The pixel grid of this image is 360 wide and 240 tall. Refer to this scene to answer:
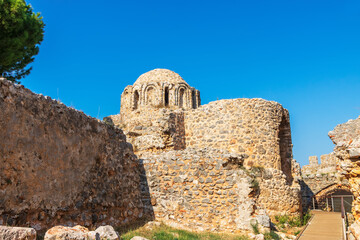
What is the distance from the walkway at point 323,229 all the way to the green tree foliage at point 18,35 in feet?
42.3

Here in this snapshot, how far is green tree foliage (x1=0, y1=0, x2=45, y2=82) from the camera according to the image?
13.3 m

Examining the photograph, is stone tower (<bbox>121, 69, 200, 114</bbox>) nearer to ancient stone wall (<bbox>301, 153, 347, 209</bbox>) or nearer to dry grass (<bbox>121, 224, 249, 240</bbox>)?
ancient stone wall (<bbox>301, 153, 347, 209</bbox>)

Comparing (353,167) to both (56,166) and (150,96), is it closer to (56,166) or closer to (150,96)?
(56,166)

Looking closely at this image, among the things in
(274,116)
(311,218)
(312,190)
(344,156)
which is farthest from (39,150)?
(312,190)

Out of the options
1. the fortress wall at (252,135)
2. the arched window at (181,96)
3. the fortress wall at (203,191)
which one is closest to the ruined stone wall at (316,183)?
the fortress wall at (252,135)

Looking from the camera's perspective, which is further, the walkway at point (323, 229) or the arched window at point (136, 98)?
the arched window at point (136, 98)

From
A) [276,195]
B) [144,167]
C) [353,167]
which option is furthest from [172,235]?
[276,195]

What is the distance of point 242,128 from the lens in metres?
12.9

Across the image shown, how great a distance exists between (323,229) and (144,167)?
6604mm

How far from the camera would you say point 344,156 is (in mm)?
5934

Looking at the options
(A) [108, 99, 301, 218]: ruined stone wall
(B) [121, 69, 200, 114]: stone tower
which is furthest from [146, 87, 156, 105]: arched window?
(A) [108, 99, 301, 218]: ruined stone wall

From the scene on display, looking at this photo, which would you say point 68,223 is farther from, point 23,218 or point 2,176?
point 2,176

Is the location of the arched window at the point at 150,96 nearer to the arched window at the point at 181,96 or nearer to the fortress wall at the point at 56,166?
the arched window at the point at 181,96

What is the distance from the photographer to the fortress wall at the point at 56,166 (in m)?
4.71
